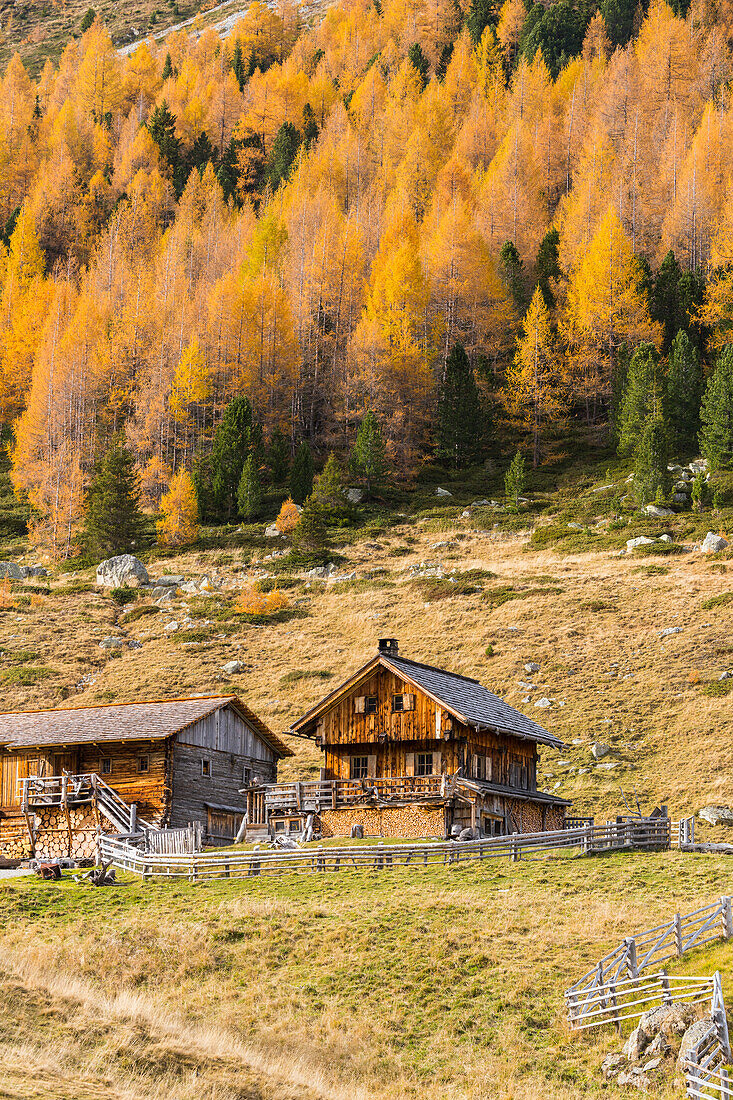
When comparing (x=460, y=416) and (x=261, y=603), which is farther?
(x=460, y=416)

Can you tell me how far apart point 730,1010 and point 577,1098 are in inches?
112

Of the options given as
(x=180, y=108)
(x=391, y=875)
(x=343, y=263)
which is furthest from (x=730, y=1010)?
(x=180, y=108)

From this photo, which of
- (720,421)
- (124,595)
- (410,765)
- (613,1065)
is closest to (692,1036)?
(613,1065)

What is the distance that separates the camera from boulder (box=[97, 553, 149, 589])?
7088 cm

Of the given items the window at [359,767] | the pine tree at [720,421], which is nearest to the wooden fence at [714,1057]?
the window at [359,767]

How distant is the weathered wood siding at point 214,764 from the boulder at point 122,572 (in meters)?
31.9

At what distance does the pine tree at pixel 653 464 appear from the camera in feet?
226

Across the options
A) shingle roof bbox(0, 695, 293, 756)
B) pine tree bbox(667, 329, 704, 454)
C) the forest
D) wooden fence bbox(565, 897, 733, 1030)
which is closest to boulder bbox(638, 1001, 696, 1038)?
wooden fence bbox(565, 897, 733, 1030)

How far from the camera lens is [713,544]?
201 feet

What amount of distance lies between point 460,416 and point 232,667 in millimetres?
35166

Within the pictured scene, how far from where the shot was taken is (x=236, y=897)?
26141mm

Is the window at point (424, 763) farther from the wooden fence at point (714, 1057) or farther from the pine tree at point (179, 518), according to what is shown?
the pine tree at point (179, 518)

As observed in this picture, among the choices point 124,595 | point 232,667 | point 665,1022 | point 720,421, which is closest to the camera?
point 665,1022

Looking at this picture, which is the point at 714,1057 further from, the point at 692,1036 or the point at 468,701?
the point at 468,701
